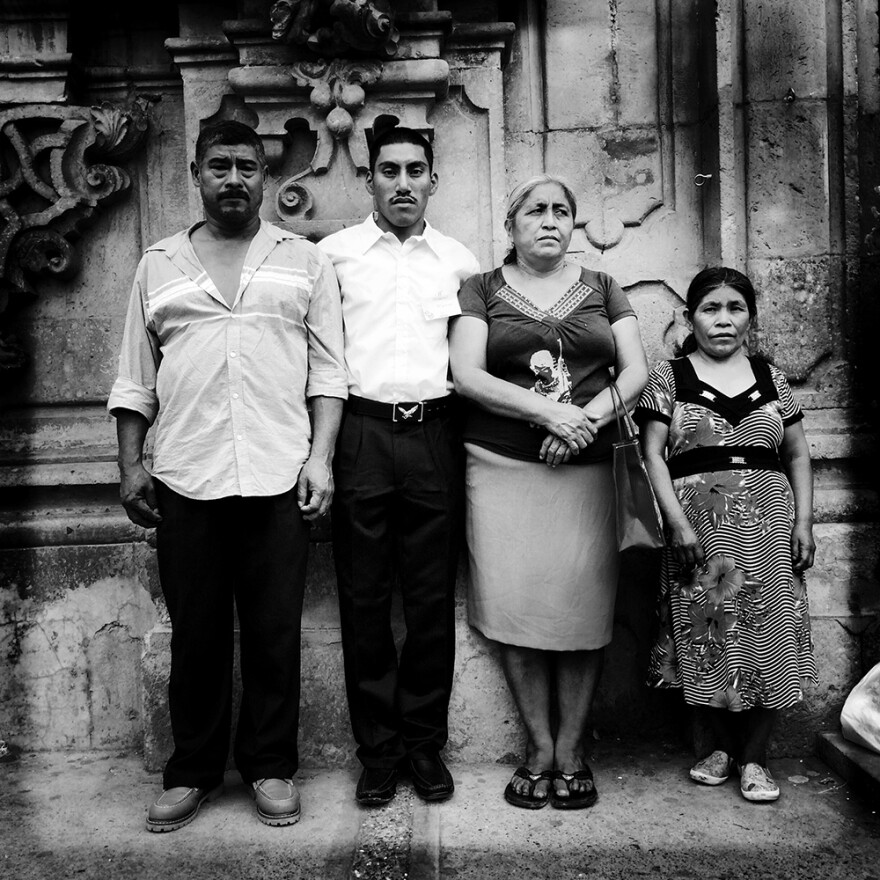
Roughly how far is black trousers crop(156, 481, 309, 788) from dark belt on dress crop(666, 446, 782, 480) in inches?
52.7

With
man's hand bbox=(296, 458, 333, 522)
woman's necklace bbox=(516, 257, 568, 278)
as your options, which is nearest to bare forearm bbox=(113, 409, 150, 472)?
man's hand bbox=(296, 458, 333, 522)

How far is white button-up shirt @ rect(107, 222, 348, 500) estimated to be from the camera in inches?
107

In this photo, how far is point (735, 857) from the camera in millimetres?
2564

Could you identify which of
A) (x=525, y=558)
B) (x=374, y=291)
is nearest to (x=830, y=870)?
(x=525, y=558)

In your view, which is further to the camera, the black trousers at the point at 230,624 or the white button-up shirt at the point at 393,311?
the white button-up shirt at the point at 393,311

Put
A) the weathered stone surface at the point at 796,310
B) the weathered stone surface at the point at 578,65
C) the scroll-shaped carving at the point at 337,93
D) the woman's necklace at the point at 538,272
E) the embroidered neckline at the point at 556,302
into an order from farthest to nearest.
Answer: the weathered stone surface at the point at 578,65, the weathered stone surface at the point at 796,310, the scroll-shaped carving at the point at 337,93, the woman's necklace at the point at 538,272, the embroidered neckline at the point at 556,302

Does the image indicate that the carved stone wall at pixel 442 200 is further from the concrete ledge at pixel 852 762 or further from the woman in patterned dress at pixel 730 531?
the woman in patterned dress at pixel 730 531

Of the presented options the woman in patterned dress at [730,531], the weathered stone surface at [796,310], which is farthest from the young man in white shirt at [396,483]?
the weathered stone surface at [796,310]

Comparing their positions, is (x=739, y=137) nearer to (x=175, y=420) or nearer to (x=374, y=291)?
(x=374, y=291)

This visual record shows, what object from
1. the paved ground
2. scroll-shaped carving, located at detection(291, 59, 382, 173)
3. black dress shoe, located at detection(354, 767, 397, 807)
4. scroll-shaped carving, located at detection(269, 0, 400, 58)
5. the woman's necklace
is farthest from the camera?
scroll-shaped carving, located at detection(291, 59, 382, 173)

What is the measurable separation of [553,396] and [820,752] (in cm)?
168

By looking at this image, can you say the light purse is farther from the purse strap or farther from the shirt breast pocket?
the shirt breast pocket

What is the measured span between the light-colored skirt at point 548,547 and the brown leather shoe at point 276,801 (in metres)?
0.86

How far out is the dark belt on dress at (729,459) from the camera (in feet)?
9.71
